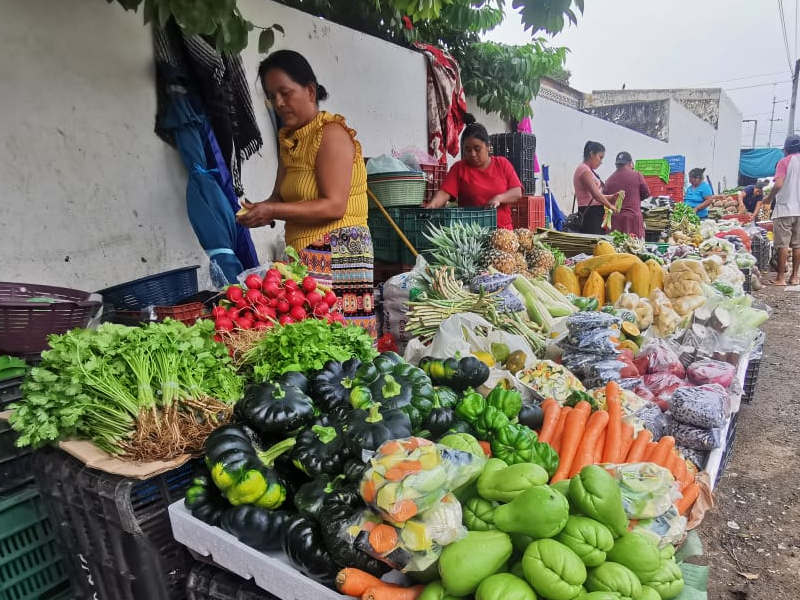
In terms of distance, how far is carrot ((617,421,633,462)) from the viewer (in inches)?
87.0

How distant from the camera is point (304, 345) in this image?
2273mm

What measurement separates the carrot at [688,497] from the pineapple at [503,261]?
235 centimetres

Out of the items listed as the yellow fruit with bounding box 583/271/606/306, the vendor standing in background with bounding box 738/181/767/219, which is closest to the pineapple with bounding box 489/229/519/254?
the yellow fruit with bounding box 583/271/606/306

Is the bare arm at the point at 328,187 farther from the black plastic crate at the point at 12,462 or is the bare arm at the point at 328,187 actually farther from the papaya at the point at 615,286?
the papaya at the point at 615,286

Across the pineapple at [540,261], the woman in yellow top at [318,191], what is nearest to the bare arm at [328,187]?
the woman in yellow top at [318,191]

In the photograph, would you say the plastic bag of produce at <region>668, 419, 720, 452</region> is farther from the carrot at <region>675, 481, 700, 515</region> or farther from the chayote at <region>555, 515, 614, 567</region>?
the chayote at <region>555, 515, 614, 567</region>

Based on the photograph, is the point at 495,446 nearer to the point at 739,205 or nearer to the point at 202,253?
the point at 202,253

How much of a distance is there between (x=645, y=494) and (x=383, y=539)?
2.46 ft

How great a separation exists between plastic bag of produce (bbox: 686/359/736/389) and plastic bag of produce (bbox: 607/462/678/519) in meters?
2.02

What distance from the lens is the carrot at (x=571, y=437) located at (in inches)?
79.1

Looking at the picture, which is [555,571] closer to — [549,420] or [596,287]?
[549,420]

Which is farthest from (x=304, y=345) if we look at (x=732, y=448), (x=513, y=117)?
(x=513, y=117)

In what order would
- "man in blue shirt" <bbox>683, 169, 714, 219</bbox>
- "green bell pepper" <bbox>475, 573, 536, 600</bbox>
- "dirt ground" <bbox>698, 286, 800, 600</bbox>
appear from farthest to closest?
1. "man in blue shirt" <bbox>683, 169, 714, 219</bbox>
2. "dirt ground" <bbox>698, 286, 800, 600</bbox>
3. "green bell pepper" <bbox>475, 573, 536, 600</bbox>

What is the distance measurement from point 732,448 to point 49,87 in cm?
535
